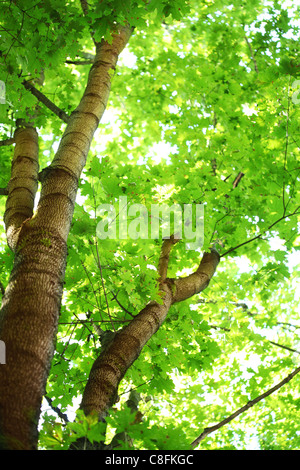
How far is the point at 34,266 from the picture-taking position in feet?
5.79

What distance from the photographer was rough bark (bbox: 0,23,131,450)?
1327mm

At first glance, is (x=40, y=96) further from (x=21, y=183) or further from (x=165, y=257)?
(x=165, y=257)

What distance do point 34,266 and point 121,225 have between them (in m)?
1.64

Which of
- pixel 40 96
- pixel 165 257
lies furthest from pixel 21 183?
pixel 165 257

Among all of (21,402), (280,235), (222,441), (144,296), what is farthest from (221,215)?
(222,441)

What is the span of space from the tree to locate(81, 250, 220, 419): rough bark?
10 mm

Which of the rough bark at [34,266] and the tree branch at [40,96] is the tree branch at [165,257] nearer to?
the rough bark at [34,266]

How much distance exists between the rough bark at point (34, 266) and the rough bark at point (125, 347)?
0.45 m

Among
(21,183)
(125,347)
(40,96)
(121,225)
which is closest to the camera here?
(125,347)

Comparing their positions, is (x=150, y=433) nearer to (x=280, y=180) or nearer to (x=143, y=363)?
(x=143, y=363)

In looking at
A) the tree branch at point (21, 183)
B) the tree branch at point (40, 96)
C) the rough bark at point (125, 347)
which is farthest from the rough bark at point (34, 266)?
the rough bark at point (125, 347)

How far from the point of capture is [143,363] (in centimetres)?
287
